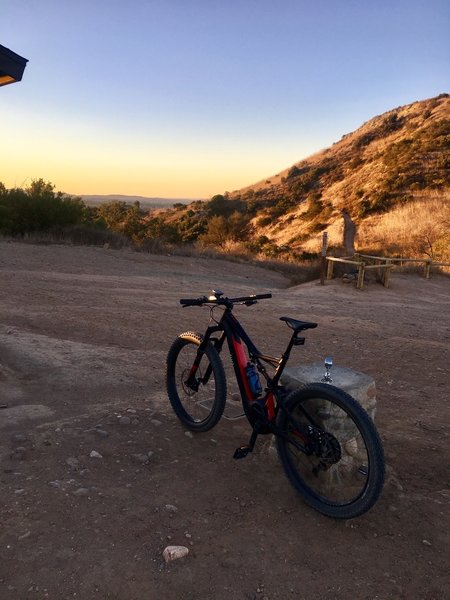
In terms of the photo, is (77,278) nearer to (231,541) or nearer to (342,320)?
(342,320)

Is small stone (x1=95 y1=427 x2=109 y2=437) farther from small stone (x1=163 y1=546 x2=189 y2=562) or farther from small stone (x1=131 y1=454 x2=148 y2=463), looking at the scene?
small stone (x1=163 y1=546 x2=189 y2=562)

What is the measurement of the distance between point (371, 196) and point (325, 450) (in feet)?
134

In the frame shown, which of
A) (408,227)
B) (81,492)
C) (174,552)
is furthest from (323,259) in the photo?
(408,227)

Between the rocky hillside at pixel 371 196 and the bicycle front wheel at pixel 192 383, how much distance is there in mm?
19734

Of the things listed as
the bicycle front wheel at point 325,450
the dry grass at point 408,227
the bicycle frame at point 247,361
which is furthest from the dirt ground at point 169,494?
the dry grass at point 408,227

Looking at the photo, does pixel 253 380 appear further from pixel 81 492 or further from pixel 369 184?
pixel 369 184

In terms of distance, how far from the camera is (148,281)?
13.4m

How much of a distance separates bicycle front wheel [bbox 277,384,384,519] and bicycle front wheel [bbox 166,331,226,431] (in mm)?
820

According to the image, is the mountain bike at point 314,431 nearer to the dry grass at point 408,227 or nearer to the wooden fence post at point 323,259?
the wooden fence post at point 323,259

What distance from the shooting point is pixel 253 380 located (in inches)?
138

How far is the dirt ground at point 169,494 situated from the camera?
8.13 feet

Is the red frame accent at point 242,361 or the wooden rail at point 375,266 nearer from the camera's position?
the red frame accent at point 242,361

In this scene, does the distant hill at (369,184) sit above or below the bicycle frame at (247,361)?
above

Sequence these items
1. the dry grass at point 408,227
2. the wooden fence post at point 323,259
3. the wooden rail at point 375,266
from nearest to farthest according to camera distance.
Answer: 1. the wooden rail at point 375,266
2. the wooden fence post at point 323,259
3. the dry grass at point 408,227
